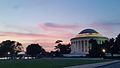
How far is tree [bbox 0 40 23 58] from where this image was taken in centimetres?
16914

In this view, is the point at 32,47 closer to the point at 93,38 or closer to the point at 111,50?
the point at 93,38

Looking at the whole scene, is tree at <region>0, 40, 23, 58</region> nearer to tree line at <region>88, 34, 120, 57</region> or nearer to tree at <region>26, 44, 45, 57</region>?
tree at <region>26, 44, 45, 57</region>

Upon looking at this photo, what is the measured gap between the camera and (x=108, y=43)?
552 feet

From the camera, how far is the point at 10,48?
179125mm

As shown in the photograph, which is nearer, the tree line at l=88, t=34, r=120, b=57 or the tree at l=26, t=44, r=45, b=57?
the tree line at l=88, t=34, r=120, b=57

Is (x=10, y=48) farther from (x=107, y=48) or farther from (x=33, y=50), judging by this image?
(x=107, y=48)

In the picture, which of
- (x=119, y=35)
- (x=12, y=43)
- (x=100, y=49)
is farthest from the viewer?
(x=12, y=43)

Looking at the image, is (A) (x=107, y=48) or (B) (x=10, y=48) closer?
(A) (x=107, y=48)

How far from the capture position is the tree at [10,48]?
555 ft

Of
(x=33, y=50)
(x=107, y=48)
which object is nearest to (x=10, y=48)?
(x=33, y=50)

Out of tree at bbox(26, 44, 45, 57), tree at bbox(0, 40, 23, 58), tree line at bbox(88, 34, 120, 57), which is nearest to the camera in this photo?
tree line at bbox(88, 34, 120, 57)

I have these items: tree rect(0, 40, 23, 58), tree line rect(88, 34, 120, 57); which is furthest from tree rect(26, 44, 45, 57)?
Answer: tree line rect(88, 34, 120, 57)

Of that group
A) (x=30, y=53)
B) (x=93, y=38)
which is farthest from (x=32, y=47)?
(x=93, y=38)

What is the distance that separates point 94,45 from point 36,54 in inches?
1597
